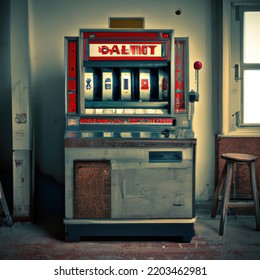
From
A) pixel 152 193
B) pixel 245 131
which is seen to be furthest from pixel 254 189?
pixel 152 193

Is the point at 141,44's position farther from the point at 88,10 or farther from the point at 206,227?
the point at 206,227

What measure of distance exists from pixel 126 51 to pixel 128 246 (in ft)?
6.10

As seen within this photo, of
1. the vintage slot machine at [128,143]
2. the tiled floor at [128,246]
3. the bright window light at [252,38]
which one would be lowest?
the tiled floor at [128,246]

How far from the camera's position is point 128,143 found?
4082mm

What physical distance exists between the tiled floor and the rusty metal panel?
316mm

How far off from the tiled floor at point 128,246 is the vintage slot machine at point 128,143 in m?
0.12

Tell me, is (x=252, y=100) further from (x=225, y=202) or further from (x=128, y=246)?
(x=128, y=246)

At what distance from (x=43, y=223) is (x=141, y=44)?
2253 millimetres

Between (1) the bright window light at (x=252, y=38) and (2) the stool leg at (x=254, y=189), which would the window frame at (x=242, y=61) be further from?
(2) the stool leg at (x=254, y=189)

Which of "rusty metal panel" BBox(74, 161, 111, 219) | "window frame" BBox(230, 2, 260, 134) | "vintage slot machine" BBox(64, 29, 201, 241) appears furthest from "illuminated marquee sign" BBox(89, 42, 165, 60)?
"window frame" BBox(230, 2, 260, 134)

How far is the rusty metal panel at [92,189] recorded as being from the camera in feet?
13.4

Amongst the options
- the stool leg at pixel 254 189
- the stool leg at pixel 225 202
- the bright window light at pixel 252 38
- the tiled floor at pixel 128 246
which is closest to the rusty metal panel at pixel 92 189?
the tiled floor at pixel 128 246

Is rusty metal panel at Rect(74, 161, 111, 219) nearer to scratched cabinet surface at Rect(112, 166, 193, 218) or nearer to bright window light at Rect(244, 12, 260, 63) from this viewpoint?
scratched cabinet surface at Rect(112, 166, 193, 218)

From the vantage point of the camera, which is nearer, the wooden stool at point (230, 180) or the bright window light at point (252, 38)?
the wooden stool at point (230, 180)
